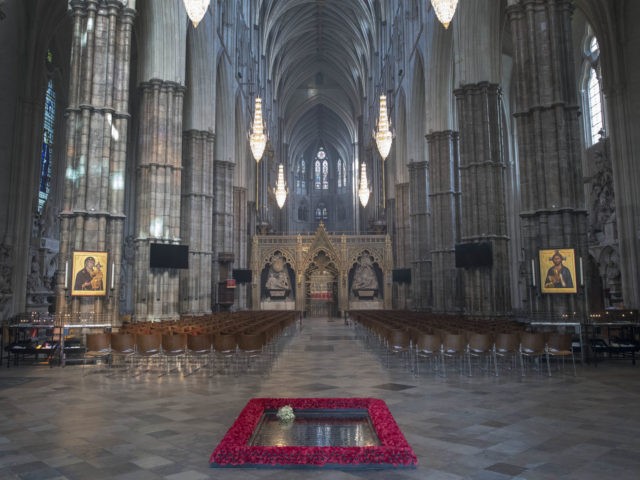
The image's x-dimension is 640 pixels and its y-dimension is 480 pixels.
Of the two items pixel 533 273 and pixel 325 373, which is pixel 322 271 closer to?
pixel 533 273

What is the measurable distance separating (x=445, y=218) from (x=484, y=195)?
18.3 ft

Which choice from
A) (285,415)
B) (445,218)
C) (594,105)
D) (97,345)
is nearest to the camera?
(285,415)

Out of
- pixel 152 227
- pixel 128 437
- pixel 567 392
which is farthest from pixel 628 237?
pixel 128 437

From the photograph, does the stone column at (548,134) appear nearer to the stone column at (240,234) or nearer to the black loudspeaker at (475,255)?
the black loudspeaker at (475,255)

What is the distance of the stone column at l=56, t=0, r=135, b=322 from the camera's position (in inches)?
577

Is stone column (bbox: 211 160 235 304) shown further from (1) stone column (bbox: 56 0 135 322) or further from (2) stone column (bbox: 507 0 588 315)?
(2) stone column (bbox: 507 0 588 315)

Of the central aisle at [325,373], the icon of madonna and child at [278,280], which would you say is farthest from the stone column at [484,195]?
the icon of madonna and child at [278,280]

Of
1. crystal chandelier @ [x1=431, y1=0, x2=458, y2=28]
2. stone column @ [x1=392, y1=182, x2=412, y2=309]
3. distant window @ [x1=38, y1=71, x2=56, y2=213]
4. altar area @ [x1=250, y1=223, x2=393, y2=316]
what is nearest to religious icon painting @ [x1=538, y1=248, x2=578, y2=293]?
crystal chandelier @ [x1=431, y1=0, x2=458, y2=28]

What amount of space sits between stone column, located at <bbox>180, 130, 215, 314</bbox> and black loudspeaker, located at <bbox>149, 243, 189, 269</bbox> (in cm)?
→ 467

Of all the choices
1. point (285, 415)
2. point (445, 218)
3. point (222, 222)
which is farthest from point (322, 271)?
point (285, 415)

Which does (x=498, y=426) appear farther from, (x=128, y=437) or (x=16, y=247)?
(x=16, y=247)

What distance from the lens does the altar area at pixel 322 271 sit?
36.9 metres

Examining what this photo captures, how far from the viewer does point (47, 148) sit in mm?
27656

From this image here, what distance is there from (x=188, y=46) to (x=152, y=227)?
1141cm
